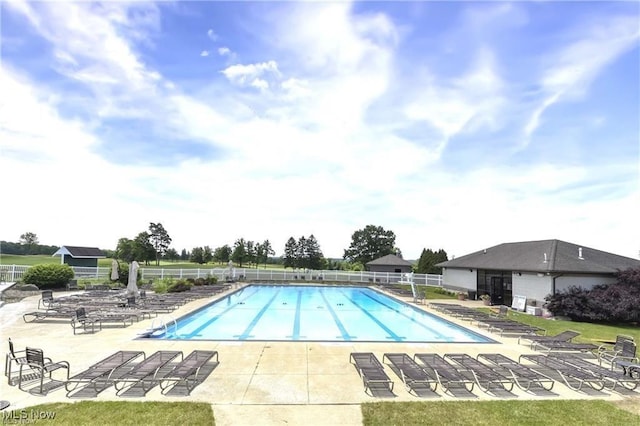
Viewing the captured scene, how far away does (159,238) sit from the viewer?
7981cm

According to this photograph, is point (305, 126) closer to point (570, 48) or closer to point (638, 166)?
point (570, 48)

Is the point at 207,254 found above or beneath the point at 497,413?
beneath

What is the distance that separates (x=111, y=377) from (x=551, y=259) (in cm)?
1832

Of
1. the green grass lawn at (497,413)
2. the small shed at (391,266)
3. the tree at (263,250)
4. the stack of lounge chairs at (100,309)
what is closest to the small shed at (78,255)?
the stack of lounge chairs at (100,309)

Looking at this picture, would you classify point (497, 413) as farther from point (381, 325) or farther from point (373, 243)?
point (373, 243)

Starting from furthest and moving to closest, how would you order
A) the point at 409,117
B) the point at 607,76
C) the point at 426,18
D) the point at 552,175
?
the point at 552,175
the point at 409,117
the point at 607,76
the point at 426,18

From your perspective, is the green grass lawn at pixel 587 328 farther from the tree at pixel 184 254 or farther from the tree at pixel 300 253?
the tree at pixel 184 254

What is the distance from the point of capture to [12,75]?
33.7 ft

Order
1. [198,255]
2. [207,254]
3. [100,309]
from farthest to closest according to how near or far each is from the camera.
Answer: [198,255] < [207,254] < [100,309]

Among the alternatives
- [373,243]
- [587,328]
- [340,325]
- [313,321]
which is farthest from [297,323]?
[373,243]

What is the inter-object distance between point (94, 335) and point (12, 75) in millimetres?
8109

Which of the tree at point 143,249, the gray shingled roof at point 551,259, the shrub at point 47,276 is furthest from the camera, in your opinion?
the tree at point 143,249

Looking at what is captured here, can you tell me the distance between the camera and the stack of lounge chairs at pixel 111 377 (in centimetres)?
579

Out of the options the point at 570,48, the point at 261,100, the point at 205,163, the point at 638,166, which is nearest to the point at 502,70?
the point at 570,48
